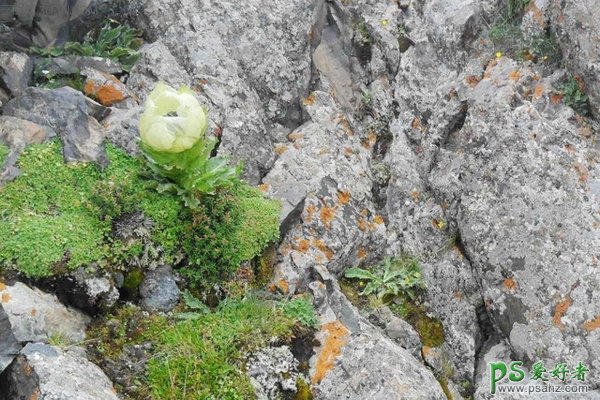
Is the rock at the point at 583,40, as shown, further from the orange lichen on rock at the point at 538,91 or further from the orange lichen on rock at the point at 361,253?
the orange lichen on rock at the point at 361,253

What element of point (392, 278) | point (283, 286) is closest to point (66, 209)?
point (283, 286)

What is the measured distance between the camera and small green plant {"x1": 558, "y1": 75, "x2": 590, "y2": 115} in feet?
23.2

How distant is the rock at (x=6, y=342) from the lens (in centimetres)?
523

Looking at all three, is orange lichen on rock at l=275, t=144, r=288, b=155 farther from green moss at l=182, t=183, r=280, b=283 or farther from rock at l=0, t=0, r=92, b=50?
rock at l=0, t=0, r=92, b=50

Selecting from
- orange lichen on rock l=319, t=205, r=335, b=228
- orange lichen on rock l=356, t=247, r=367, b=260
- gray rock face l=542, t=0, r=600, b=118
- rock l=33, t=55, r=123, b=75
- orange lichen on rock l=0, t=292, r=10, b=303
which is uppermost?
gray rock face l=542, t=0, r=600, b=118

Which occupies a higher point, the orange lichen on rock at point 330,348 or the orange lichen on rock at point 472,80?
the orange lichen on rock at point 472,80

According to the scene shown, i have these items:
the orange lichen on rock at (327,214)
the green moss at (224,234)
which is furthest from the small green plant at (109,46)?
the orange lichen on rock at (327,214)

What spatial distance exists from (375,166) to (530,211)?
2.12 m

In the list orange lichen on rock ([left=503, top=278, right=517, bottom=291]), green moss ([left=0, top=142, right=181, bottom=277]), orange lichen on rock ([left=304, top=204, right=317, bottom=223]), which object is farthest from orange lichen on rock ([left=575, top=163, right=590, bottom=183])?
green moss ([left=0, top=142, right=181, bottom=277])

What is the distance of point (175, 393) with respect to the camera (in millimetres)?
5629

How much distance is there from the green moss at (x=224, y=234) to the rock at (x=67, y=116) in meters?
1.20

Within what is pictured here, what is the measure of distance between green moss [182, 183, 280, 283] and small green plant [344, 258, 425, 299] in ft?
3.68

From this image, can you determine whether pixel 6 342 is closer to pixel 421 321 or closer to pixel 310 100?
pixel 421 321

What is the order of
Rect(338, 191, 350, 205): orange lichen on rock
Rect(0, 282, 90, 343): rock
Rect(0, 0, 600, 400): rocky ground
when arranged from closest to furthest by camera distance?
Rect(0, 282, 90, 343): rock < Rect(0, 0, 600, 400): rocky ground < Rect(338, 191, 350, 205): orange lichen on rock
